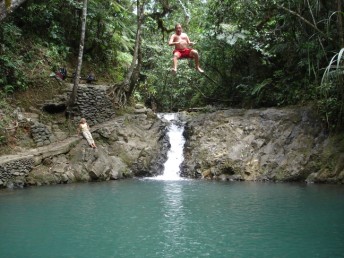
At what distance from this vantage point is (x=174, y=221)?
8672 millimetres

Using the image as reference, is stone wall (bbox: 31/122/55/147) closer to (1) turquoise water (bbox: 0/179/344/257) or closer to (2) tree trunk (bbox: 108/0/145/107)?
(1) turquoise water (bbox: 0/179/344/257)

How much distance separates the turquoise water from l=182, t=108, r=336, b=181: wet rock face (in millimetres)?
1207

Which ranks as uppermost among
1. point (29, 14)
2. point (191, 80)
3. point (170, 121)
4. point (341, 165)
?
point (29, 14)

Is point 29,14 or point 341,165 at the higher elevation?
point 29,14

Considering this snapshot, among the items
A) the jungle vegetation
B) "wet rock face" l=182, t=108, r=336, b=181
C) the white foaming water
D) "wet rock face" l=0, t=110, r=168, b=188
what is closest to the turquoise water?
"wet rock face" l=0, t=110, r=168, b=188

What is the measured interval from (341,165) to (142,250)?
28.3ft

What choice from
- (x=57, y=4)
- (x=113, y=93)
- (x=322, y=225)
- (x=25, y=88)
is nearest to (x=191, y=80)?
(x=113, y=93)

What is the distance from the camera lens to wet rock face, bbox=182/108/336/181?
1398cm

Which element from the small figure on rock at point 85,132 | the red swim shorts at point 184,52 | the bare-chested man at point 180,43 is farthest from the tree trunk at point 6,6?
the small figure on rock at point 85,132

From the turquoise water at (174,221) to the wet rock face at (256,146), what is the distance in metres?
1.21

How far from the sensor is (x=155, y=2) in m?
17.8

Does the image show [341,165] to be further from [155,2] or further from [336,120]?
[155,2]

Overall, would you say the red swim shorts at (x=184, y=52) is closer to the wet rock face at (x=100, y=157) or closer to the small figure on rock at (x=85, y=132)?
the small figure on rock at (x=85, y=132)

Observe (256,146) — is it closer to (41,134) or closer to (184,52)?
(184,52)
